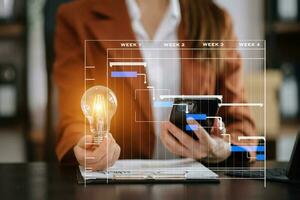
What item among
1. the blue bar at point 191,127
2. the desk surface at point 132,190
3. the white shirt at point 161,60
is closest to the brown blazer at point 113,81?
the white shirt at point 161,60

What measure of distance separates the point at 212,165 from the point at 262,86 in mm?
385

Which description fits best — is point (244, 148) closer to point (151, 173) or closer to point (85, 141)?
point (151, 173)

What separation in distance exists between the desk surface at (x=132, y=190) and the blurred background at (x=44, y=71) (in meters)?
0.47

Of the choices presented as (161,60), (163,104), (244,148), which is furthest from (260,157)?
(161,60)

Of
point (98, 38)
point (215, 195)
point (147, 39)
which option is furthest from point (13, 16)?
point (215, 195)

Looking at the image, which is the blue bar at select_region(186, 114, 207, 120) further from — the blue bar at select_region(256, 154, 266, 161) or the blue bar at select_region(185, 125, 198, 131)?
the blue bar at select_region(256, 154, 266, 161)

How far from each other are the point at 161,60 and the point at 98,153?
18.0 inches

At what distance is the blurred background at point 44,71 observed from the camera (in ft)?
6.63

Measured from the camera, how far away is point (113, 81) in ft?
6.10

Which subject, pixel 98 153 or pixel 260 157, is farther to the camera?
pixel 260 157

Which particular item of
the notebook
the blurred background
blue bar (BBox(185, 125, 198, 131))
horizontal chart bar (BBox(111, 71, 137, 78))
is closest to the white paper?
the notebook

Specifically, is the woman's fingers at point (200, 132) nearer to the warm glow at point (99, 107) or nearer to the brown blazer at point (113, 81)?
the brown blazer at point (113, 81)

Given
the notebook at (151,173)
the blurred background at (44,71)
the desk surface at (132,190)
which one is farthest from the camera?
the blurred background at (44,71)

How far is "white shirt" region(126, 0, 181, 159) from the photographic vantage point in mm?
1886
